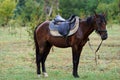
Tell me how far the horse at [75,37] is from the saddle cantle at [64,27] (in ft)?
0.33

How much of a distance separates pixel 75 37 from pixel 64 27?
1.50 ft

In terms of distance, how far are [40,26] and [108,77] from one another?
236 cm

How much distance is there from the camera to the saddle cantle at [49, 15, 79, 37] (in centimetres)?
953

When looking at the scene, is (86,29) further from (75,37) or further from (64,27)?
(64,27)

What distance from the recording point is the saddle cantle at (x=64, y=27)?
31.3 ft

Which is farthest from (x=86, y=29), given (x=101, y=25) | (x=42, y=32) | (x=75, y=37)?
(x=42, y=32)

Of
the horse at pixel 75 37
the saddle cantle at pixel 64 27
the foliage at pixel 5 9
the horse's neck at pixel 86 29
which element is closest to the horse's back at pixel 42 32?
the horse at pixel 75 37

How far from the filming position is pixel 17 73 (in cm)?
1044

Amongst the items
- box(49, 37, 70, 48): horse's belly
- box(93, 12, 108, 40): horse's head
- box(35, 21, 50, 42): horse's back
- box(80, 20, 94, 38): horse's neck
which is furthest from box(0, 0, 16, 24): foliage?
box(93, 12, 108, 40): horse's head

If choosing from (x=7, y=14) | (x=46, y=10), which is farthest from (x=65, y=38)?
(x=7, y=14)

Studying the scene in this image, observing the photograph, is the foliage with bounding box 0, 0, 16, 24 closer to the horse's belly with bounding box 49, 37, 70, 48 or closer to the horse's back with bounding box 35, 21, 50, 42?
the horse's back with bounding box 35, 21, 50, 42

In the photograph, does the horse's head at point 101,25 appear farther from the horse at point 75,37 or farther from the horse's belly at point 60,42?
the horse's belly at point 60,42

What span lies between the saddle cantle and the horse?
0.10 metres

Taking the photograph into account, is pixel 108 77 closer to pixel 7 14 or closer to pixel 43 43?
pixel 43 43
